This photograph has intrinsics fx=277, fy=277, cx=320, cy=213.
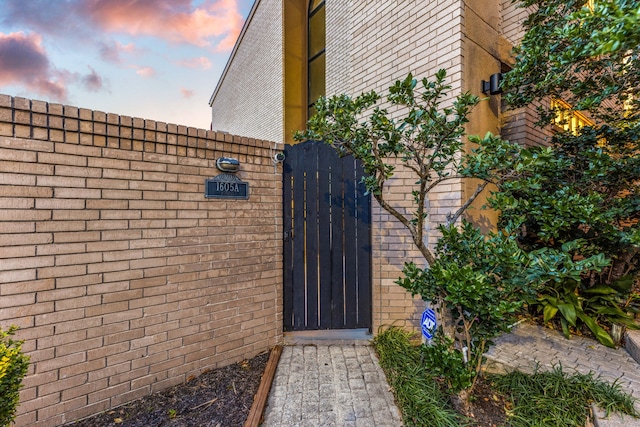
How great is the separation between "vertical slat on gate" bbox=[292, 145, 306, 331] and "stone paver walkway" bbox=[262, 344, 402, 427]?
0.46m

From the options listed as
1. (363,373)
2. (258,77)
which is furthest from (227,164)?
(258,77)

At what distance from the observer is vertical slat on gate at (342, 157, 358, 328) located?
3477 millimetres

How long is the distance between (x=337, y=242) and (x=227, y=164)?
5.20 feet

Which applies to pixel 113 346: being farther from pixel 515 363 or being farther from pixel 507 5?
pixel 507 5

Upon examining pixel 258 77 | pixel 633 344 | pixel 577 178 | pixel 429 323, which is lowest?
pixel 633 344

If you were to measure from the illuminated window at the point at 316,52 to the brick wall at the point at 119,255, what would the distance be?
5084 millimetres

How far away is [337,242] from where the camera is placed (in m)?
3.47

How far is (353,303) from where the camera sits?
3.48 m

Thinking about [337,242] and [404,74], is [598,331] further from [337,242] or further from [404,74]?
[404,74]

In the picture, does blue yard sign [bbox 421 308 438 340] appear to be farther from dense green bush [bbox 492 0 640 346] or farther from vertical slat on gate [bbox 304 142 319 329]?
vertical slat on gate [bbox 304 142 319 329]

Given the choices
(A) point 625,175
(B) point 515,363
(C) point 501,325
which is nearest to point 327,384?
(C) point 501,325

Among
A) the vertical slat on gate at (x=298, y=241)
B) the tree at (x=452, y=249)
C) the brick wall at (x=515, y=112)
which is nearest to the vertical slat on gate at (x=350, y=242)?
the vertical slat on gate at (x=298, y=241)

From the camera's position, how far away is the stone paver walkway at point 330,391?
219 centimetres

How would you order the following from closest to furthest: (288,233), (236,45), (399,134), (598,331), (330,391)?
(399,134), (330,391), (598,331), (288,233), (236,45)
